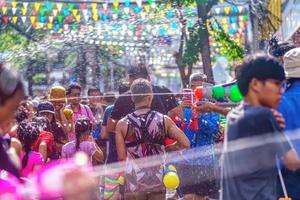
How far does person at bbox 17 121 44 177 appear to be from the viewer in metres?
6.45

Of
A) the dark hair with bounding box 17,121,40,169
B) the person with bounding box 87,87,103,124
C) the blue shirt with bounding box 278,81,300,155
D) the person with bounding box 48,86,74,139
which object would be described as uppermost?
the blue shirt with bounding box 278,81,300,155

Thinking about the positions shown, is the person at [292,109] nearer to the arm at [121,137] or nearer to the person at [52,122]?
the arm at [121,137]

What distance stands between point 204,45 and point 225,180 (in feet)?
37.4

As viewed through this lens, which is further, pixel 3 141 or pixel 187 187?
pixel 187 187

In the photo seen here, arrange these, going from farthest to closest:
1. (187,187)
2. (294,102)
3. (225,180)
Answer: (187,187) < (294,102) < (225,180)

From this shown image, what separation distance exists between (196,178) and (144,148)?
1.58 meters

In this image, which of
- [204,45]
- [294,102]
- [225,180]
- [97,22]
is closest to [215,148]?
[294,102]

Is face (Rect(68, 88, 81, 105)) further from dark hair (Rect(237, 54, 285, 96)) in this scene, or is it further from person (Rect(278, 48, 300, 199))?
dark hair (Rect(237, 54, 285, 96))

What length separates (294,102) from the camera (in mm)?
5504

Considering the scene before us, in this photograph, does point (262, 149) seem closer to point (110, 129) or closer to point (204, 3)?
point (110, 129)

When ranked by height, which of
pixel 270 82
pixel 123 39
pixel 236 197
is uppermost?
pixel 270 82

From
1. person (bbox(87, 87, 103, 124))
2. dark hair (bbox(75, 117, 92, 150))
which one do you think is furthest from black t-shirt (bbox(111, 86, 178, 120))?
person (bbox(87, 87, 103, 124))

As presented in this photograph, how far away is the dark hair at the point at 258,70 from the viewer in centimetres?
448

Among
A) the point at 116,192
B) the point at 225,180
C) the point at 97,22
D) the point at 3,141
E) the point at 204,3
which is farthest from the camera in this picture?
the point at 97,22
